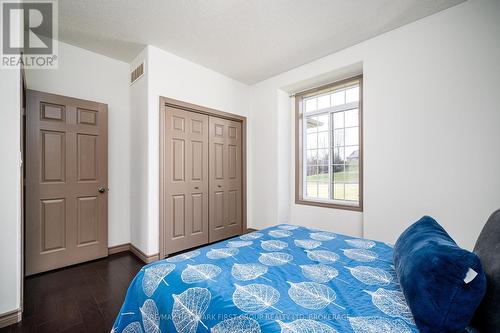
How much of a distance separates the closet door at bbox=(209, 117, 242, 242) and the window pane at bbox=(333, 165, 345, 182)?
1.61 meters

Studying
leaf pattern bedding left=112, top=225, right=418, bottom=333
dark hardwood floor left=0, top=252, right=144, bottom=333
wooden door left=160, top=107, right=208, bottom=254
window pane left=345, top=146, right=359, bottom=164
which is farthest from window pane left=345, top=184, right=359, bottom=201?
dark hardwood floor left=0, top=252, right=144, bottom=333

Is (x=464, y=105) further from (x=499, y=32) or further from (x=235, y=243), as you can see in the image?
(x=235, y=243)

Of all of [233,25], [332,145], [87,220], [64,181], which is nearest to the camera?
[233,25]

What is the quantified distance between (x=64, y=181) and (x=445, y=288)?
3446mm

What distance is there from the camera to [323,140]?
3.52m

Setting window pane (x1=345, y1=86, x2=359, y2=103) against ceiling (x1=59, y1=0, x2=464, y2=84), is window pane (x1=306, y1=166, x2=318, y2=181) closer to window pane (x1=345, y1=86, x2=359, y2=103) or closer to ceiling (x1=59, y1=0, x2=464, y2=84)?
window pane (x1=345, y1=86, x2=359, y2=103)

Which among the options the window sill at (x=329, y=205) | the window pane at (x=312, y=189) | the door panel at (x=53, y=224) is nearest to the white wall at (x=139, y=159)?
the door panel at (x=53, y=224)

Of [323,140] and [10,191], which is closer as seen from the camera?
[10,191]

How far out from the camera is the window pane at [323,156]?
3484 millimetres

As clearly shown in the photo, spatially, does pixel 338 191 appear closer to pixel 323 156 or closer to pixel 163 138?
pixel 323 156

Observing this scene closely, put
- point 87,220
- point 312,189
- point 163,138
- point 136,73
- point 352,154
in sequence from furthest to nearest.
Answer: point 312,189
point 352,154
point 136,73
point 163,138
point 87,220

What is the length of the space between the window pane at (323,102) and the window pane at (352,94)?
290 millimetres

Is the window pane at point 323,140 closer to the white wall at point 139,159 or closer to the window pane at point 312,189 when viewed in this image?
the window pane at point 312,189

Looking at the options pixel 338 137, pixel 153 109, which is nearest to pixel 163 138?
pixel 153 109
